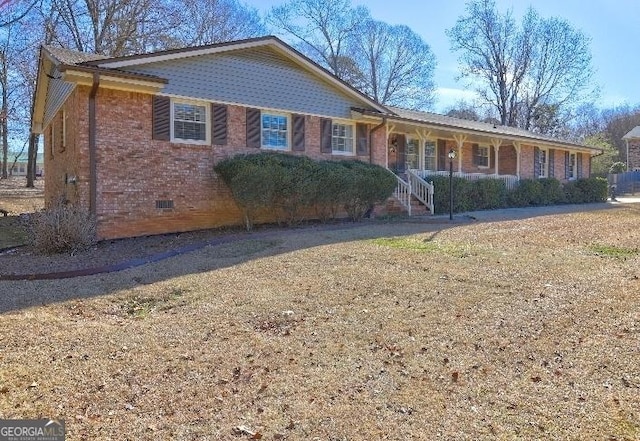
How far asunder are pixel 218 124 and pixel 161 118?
1526mm

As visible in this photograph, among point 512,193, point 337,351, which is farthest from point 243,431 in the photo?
point 512,193

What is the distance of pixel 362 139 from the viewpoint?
16.7 metres

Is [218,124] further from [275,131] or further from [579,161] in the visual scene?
[579,161]

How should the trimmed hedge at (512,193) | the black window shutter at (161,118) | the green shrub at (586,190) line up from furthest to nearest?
the green shrub at (586,190)
the trimmed hedge at (512,193)
the black window shutter at (161,118)

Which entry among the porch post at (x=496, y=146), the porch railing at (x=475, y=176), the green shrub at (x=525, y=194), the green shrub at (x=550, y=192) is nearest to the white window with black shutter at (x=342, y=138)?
the porch railing at (x=475, y=176)

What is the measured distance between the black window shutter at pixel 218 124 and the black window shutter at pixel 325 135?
11.0 ft

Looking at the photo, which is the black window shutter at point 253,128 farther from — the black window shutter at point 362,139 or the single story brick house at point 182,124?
the black window shutter at point 362,139

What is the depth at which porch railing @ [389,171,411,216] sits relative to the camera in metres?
16.6

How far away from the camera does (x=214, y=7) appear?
109 ft

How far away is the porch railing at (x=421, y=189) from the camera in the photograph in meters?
16.8

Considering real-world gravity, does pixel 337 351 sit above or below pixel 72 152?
below

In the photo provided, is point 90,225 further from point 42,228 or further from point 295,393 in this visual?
point 295,393

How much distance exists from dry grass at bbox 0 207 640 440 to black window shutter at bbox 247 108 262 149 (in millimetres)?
6467

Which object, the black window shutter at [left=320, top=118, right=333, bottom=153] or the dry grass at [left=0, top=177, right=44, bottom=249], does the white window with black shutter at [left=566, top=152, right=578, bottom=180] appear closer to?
the black window shutter at [left=320, top=118, right=333, bottom=153]
